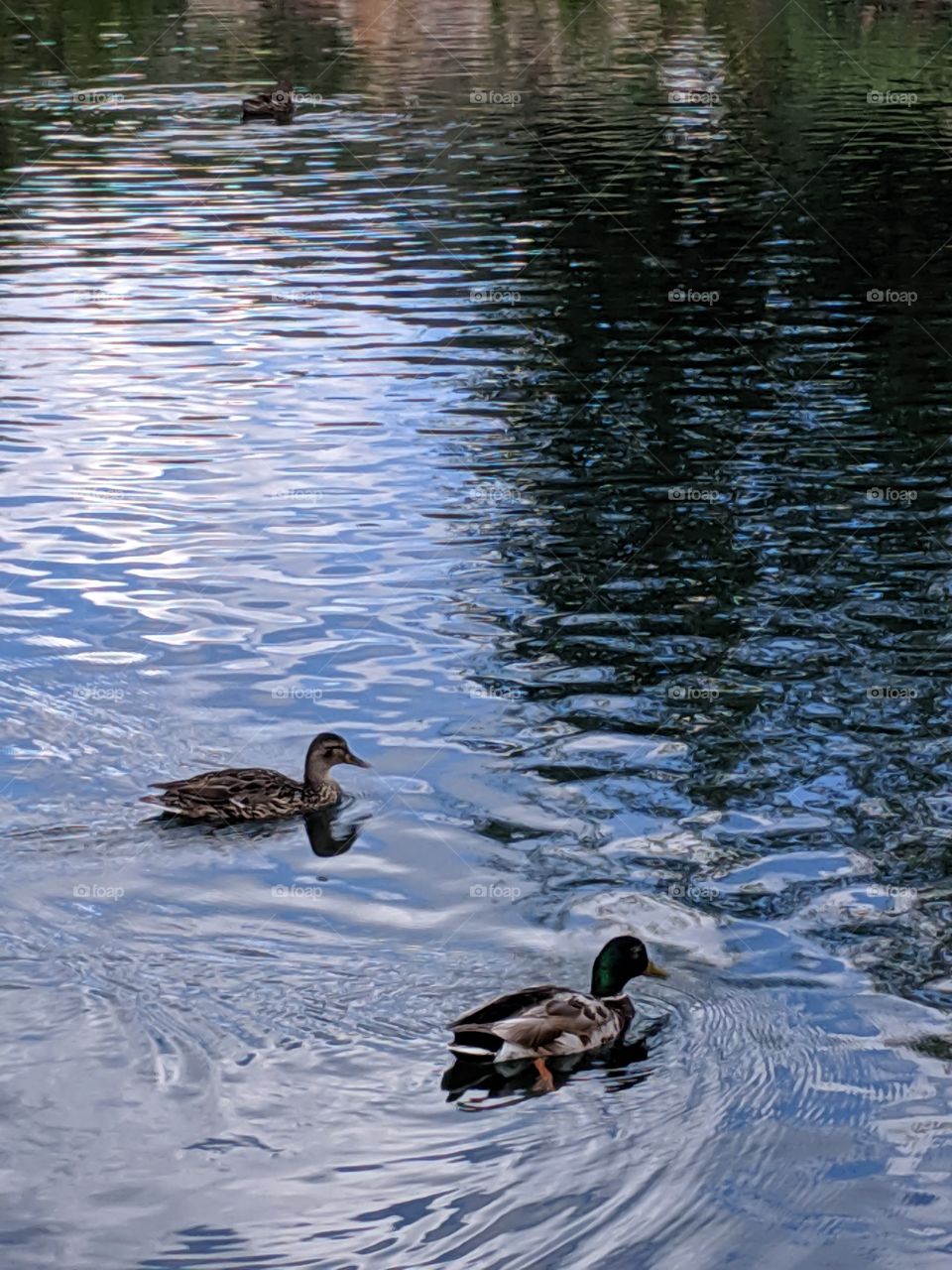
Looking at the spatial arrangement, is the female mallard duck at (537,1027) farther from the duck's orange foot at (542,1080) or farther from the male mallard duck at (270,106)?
the male mallard duck at (270,106)

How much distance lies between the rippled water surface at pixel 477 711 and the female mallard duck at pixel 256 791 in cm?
19

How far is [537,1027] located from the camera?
32.7ft

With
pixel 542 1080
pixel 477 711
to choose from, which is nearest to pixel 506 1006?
pixel 542 1080

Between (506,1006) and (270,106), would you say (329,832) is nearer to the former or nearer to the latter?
(506,1006)

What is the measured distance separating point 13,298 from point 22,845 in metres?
18.4

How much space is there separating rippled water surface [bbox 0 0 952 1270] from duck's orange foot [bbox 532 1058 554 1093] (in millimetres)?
102

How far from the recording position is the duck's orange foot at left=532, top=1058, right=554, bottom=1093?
9.98 meters

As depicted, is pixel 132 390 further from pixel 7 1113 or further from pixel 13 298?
pixel 7 1113

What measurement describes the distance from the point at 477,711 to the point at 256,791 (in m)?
2.34

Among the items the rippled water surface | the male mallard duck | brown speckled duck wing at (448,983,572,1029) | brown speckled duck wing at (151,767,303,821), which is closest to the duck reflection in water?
the rippled water surface

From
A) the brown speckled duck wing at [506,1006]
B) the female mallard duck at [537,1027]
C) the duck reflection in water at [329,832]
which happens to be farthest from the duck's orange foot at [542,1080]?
the duck reflection in water at [329,832]

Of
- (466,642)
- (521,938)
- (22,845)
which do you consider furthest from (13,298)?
(521,938)

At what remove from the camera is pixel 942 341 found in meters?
25.9

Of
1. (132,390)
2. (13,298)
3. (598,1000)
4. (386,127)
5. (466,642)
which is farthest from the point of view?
(386,127)
